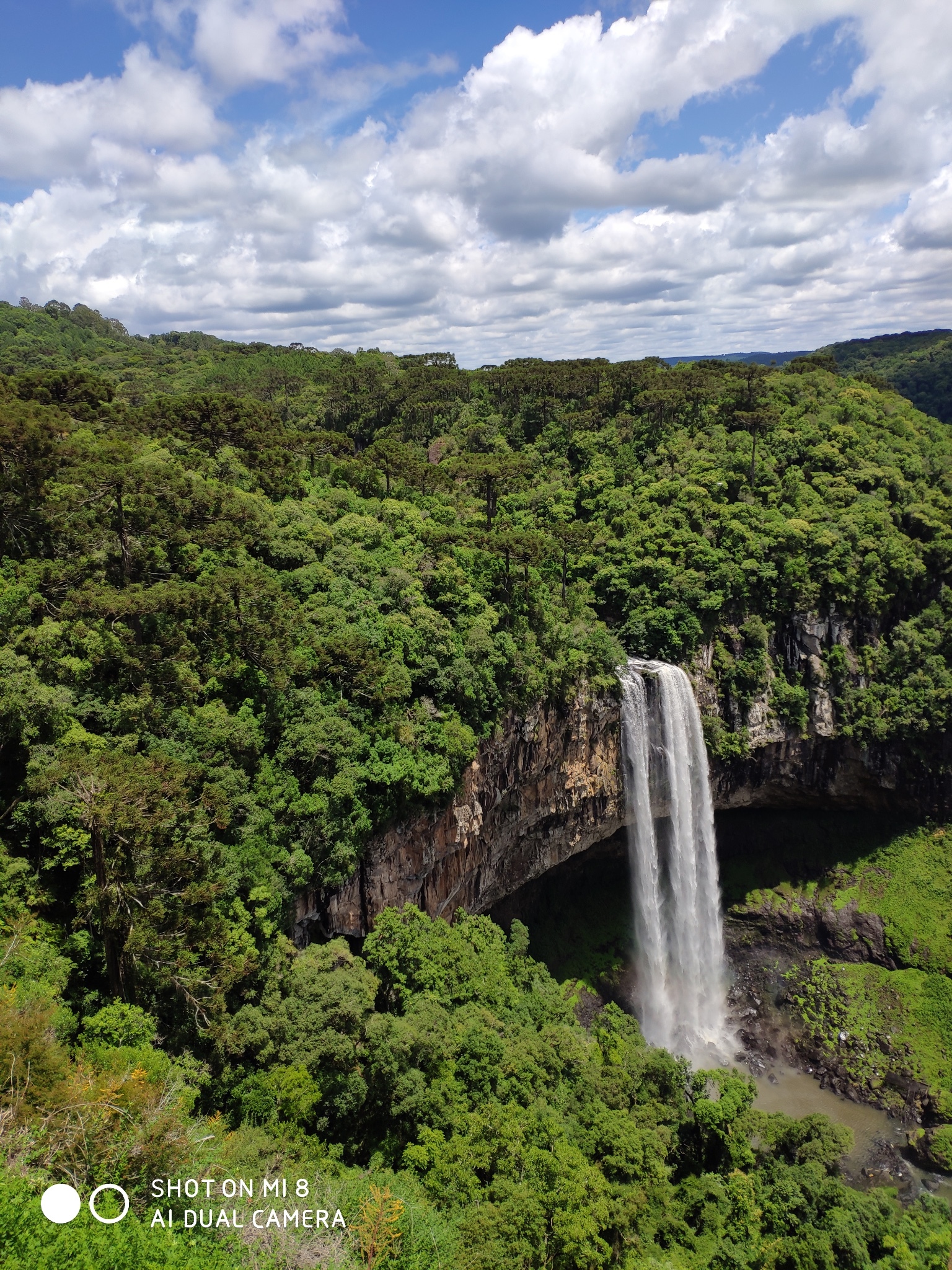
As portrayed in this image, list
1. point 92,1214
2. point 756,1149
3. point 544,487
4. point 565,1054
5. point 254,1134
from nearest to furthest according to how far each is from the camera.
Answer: point 92,1214, point 254,1134, point 565,1054, point 756,1149, point 544,487

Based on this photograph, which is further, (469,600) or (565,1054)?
(469,600)

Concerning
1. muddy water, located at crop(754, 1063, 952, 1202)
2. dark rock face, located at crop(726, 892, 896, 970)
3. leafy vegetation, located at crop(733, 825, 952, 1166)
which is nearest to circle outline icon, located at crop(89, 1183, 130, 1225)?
muddy water, located at crop(754, 1063, 952, 1202)

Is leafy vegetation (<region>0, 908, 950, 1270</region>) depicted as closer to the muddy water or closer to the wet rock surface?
the muddy water

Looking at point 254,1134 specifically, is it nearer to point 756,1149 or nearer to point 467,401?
point 756,1149

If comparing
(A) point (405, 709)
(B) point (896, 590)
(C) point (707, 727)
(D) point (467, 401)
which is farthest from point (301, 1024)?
(D) point (467, 401)

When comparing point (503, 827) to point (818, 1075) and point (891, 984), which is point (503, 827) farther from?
point (891, 984)

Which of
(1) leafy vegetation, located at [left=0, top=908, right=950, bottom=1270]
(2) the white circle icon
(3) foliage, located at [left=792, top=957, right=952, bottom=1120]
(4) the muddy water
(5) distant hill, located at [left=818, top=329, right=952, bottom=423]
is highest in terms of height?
(5) distant hill, located at [left=818, top=329, right=952, bottom=423]
